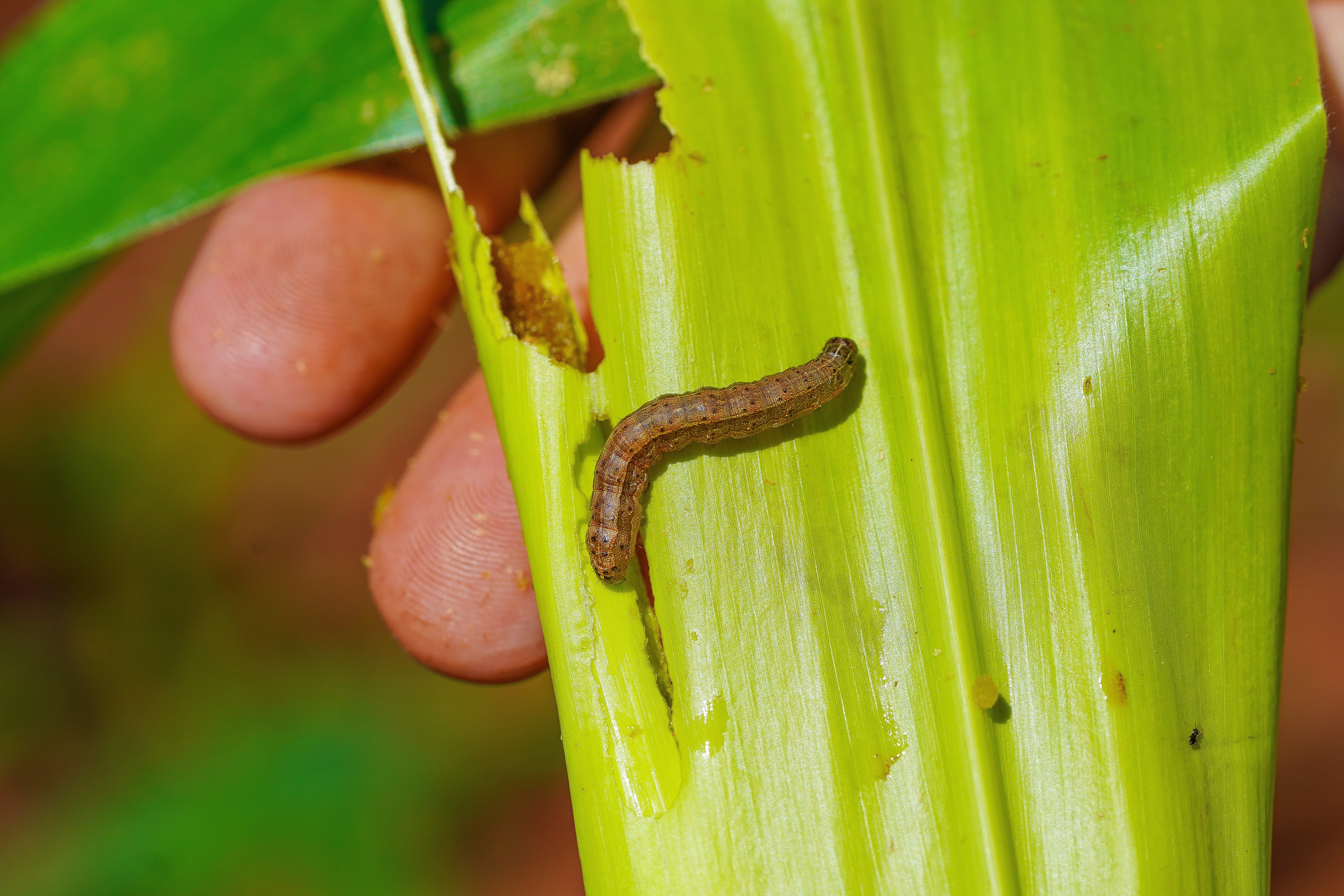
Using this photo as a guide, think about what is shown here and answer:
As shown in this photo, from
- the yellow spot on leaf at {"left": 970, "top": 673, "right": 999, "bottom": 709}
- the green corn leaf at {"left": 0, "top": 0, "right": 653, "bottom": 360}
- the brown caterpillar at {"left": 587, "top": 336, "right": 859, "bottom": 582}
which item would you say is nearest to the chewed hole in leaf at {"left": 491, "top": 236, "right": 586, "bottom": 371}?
the brown caterpillar at {"left": 587, "top": 336, "right": 859, "bottom": 582}

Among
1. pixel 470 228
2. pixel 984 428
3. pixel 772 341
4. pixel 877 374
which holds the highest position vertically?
pixel 470 228

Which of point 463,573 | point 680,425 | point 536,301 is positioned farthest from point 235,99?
point 680,425

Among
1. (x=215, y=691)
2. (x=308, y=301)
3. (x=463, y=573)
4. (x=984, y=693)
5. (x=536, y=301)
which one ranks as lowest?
(x=984, y=693)

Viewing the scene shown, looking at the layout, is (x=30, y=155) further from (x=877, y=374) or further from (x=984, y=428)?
(x=984, y=428)

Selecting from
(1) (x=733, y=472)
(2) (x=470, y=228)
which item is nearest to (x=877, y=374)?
(1) (x=733, y=472)

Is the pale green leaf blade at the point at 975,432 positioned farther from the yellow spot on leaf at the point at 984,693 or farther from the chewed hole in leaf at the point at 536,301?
the chewed hole in leaf at the point at 536,301

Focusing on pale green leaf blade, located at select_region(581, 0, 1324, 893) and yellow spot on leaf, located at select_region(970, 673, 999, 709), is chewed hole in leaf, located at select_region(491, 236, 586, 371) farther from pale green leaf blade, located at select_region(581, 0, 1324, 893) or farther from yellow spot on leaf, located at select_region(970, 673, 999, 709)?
yellow spot on leaf, located at select_region(970, 673, 999, 709)

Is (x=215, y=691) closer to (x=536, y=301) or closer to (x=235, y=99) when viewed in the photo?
(x=235, y=99)
